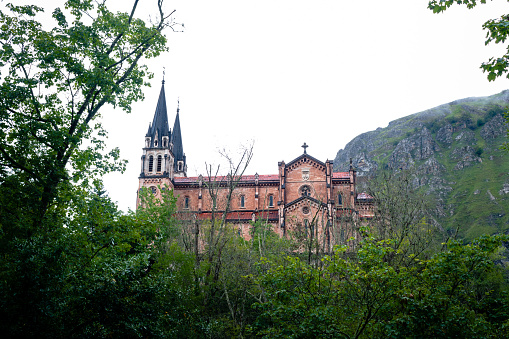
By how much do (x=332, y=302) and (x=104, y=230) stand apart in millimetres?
8799

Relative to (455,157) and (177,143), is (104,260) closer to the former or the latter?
(177,143)

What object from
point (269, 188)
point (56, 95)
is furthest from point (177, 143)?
point (56, 95)

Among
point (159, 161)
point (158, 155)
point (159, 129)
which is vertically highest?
point (159, 129)

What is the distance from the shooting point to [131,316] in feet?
45.6

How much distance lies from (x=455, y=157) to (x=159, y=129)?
101 meters

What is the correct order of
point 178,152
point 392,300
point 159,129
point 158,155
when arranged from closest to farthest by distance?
point 392,300
point 158,155
point 159,129
point 178,152

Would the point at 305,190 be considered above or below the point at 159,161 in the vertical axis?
below

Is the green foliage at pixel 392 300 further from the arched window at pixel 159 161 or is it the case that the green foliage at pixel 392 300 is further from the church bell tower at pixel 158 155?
the arched window at pixel 159 161

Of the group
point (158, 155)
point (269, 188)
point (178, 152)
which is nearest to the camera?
point (269, 188)

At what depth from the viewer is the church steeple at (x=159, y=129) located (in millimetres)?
55406

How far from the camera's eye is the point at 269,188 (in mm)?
53781

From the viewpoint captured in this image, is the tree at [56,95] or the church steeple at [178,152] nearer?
the tree at [56,95]

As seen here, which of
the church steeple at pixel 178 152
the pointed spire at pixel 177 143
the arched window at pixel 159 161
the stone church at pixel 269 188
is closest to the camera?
the stone church at pixel 269 188

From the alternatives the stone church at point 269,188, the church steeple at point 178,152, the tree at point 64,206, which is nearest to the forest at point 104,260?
the tree at point 64,206
